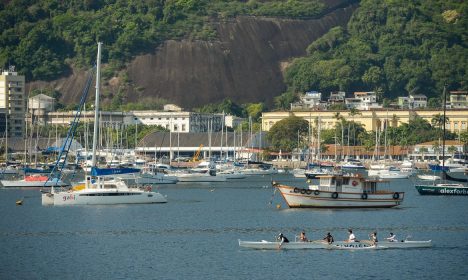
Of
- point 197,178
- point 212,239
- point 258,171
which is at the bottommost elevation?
point 212,239

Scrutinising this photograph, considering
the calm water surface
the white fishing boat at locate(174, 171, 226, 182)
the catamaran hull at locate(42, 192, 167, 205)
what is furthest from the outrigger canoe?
the white fishing boat at locate(174, 171, 226, 182)

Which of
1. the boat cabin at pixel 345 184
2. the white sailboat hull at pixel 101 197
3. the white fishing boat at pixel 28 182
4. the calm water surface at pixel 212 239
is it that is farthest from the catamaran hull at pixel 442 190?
the white fishing boat at pixel 28 182

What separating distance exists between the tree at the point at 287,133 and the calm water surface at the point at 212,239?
86.2 meters

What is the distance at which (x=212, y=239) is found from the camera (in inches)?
2901

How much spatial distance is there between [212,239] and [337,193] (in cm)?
1609

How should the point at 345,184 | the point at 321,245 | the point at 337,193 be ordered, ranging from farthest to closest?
the point at 337,193 < the point at 345,184 < the point at 321,245

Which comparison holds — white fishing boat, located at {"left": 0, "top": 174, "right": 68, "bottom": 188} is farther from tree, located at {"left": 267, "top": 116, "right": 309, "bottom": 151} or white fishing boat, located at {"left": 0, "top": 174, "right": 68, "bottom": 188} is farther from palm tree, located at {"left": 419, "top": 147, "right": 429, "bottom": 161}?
palm tree, located at {"left": 419, "top": 147, "right": 429, "bottom": 161}

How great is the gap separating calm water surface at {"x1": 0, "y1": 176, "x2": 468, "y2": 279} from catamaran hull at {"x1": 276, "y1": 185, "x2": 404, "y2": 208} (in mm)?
668

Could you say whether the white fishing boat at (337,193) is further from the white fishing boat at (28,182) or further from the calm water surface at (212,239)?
the white fishing boat at (28,182)

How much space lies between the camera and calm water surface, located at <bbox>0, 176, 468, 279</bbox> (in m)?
61.8

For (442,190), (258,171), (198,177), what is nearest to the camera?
(442,190)

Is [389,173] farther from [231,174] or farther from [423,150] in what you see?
[423,150]

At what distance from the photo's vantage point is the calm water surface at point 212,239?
61.8 m

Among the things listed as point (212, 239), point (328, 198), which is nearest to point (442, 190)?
point (328, 198)
